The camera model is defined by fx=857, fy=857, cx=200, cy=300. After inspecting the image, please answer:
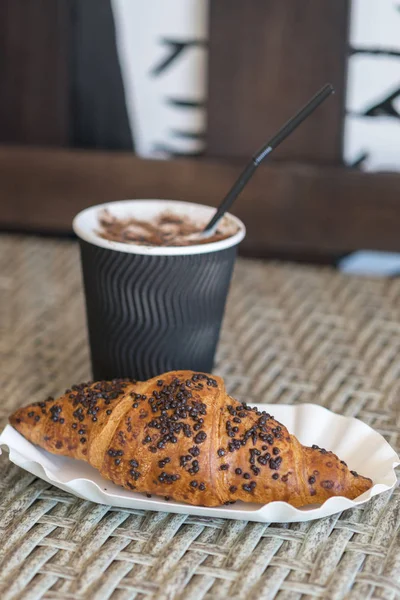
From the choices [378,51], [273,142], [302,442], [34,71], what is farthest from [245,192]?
[302,442]

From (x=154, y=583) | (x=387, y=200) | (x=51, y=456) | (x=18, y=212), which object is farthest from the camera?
(x=18, y=212)

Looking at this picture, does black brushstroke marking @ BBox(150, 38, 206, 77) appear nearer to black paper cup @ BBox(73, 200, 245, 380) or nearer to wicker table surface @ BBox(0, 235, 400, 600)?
wicker table surface @ BBox(0, 235, 400, 600)

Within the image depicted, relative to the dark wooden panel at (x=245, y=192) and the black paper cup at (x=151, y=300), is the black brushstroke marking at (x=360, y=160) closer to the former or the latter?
the dark wooden panel at (x=245, y=192)

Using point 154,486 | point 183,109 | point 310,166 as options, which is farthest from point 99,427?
point 183,109

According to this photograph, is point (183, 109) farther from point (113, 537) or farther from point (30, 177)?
point (113, 537)

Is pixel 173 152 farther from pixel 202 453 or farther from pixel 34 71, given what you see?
pixel 202 453

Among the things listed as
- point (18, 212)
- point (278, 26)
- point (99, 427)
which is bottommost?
point (18, 212)

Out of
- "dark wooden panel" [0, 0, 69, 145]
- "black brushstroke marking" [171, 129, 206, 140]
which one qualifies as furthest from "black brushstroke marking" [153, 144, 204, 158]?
"dark wooden panel" [0, 0, 69, 145]
